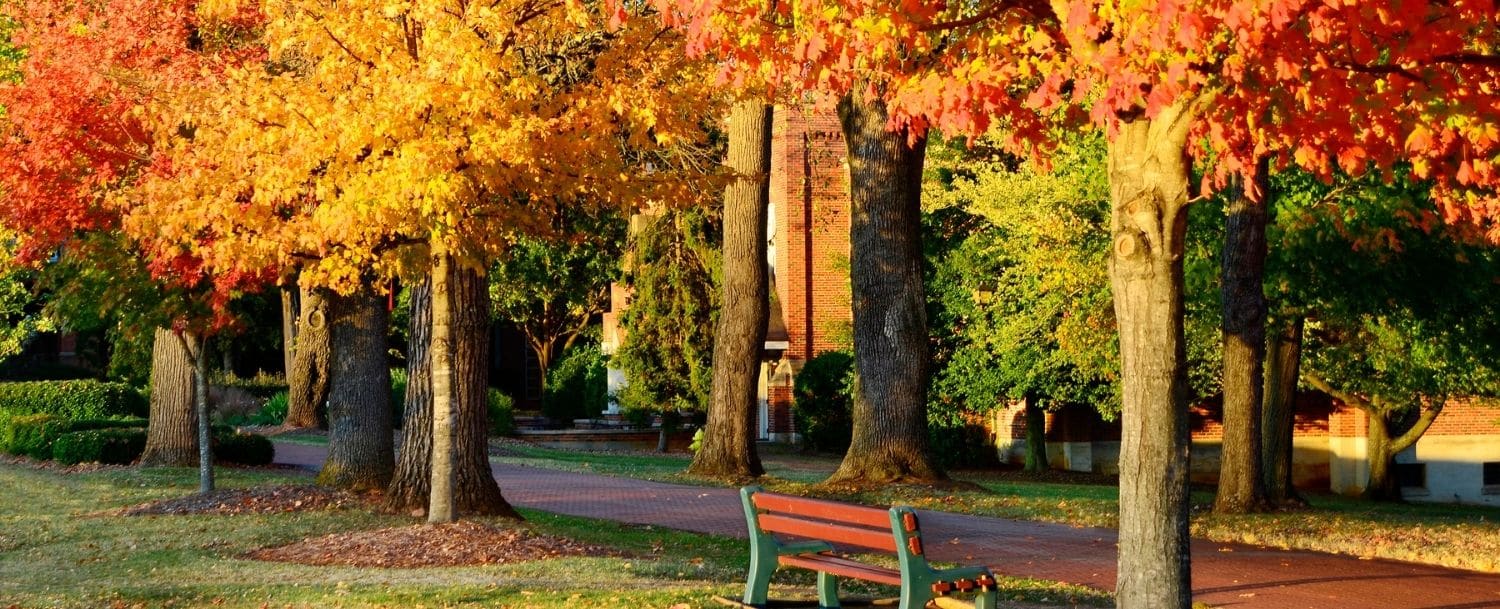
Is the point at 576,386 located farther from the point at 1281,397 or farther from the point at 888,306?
the point at 1281,397

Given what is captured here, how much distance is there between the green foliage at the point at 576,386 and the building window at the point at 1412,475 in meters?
19.9

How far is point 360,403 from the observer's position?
62.2 ft

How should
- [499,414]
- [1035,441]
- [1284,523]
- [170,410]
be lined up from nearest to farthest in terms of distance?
[1284,523]
[170,410]
[1035,441]
[499,414]

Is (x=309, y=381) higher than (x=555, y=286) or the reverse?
the reverse

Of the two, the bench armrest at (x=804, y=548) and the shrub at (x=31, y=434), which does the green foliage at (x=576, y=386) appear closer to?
the shrub at (x=31, y=434)

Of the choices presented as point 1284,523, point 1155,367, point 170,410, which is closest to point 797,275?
point 170,410

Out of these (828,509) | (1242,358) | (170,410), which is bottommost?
(828,509)

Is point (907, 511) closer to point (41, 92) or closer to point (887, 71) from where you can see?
point (887, 71)

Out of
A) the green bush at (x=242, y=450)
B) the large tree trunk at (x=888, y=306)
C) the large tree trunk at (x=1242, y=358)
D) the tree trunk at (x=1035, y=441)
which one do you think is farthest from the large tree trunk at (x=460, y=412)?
the tree trunk at (x=1035, y=441)

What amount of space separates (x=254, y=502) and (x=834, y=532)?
396 inches

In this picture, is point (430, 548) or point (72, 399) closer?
point (430, 548)

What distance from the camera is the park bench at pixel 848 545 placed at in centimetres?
815

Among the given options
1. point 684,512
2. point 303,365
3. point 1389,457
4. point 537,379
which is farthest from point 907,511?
point 537,379

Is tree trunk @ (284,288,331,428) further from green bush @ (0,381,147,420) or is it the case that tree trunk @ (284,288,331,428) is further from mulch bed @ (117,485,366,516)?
mulch bed @ (117,485,366,516)
